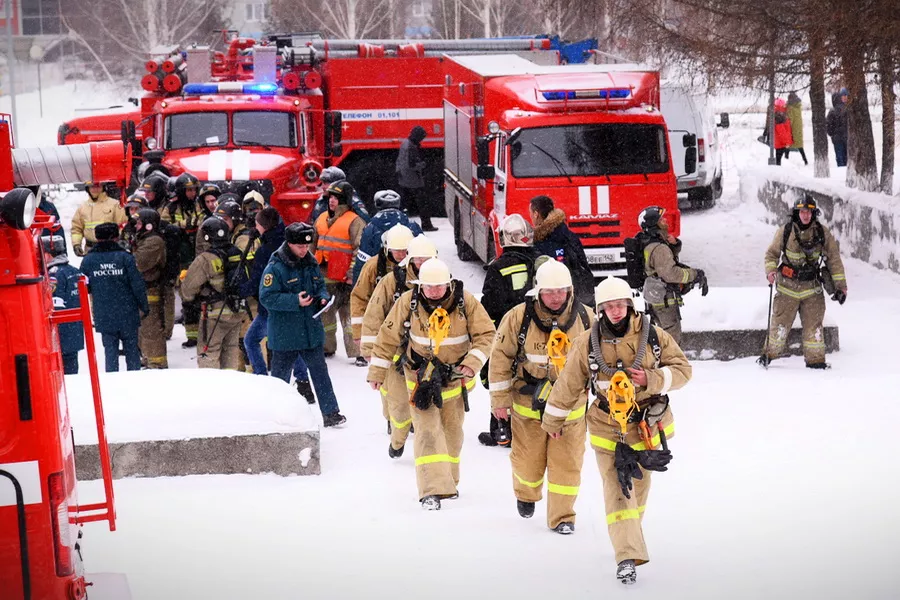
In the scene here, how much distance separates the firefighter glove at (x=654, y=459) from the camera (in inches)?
279

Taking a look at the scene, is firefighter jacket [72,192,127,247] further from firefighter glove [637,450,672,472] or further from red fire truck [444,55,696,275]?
firefighter glove [637,450,672,472]

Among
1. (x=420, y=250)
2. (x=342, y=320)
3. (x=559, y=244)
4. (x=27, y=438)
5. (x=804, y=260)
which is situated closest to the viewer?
(x=27, y=438)

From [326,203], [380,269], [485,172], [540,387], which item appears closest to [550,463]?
[540,387]

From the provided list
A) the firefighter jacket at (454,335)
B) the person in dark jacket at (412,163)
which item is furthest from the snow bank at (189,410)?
the person in dark jacket at (412,163)

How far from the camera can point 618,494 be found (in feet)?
23.8

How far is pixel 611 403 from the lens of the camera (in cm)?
711

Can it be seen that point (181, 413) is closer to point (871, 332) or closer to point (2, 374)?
point (2, 374)

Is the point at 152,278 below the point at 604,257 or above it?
above

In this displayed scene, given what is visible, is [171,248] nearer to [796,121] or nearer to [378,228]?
[378,228]

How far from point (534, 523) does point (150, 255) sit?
582 cm

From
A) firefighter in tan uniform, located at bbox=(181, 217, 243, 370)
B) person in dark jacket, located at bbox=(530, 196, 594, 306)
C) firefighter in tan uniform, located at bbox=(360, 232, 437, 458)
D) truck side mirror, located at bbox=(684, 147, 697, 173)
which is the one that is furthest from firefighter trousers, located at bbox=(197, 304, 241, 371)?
truck side mirror, located at bbox=(684, 147, 697, 173)

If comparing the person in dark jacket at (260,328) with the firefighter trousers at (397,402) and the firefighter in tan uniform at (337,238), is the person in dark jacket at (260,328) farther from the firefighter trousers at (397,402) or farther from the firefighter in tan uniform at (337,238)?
the firefighter trousers at (397,402)

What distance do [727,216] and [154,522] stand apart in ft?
55.4

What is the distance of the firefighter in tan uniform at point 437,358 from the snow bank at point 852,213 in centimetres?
1041
